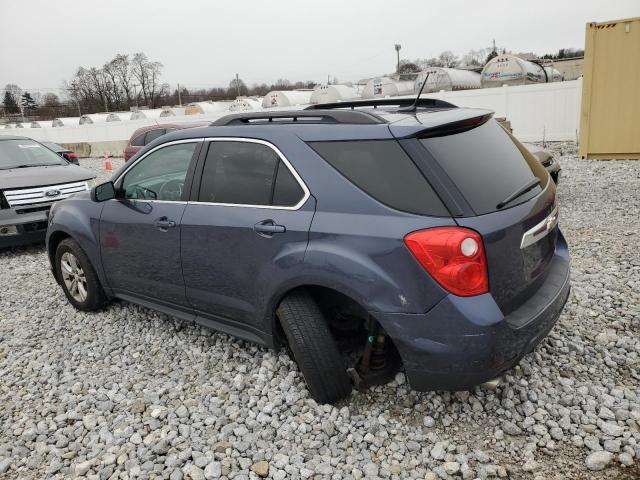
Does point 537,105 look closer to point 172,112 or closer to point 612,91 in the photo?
point 612,91

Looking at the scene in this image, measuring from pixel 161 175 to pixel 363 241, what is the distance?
2.12 meters

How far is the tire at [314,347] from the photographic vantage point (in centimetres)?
288

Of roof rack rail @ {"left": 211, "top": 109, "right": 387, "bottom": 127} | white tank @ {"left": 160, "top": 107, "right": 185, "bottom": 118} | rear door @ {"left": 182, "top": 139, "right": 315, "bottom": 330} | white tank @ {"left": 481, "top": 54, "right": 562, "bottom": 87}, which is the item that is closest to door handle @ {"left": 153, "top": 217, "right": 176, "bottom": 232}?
rear door @ {"left": 182, "top": 139, "right": 315, "bottom": 330}

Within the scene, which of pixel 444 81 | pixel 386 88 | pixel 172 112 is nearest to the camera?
pixel 444 81

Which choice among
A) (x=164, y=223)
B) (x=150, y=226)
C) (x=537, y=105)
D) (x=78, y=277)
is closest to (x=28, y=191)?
(x=78, y=277)

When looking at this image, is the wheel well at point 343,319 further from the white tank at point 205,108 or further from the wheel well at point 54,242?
the white tank at point 205,108

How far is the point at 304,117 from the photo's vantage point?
10.5 feet

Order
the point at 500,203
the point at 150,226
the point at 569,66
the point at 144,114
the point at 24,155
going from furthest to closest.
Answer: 1. the point at 569,66
2. the point at 144,114
3. the point at 24,155
4. the point at 150,226
5. the point at 500,203

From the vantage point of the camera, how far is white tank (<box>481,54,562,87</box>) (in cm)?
2189

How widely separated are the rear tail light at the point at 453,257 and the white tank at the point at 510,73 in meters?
22.0

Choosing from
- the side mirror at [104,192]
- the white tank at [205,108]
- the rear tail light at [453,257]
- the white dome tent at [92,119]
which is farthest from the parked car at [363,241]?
the white dome tent at [92,119]

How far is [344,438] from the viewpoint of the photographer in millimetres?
2779

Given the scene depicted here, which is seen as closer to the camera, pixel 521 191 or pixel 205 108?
pixel 521 191

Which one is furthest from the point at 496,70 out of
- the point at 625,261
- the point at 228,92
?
the point at 228,92
